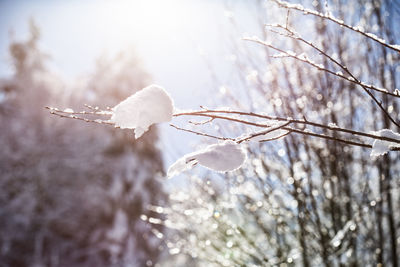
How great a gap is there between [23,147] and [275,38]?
45.4 feet

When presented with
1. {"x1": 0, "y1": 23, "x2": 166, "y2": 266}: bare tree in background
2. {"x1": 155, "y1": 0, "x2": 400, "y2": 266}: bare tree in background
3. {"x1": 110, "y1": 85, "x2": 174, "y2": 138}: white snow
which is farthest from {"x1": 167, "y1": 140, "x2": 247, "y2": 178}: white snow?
{"x1": 0, "y1": 23, "x2": 166, "y2": 266}: bare tree in background

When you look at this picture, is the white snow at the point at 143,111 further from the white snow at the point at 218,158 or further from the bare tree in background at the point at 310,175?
the bare tree in background at the point at 310,175

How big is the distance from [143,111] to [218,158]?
0.25m

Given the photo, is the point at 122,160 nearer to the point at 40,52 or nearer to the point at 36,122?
the point at 36,122

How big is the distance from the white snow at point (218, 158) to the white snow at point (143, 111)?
0.13m

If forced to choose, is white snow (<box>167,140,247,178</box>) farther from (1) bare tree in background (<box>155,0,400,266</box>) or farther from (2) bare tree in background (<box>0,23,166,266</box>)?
(2) bare tree in background (<box>0,23,166,266</box>)

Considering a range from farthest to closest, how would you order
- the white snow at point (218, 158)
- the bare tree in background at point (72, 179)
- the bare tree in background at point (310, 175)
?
the bare tree in background at point (72, 179), the bare tree in background at point (310, 175), the white snow at point (218, 158)

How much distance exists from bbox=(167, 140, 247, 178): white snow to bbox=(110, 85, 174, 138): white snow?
0.13m

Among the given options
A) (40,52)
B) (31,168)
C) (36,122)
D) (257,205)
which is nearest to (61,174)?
(31,168)

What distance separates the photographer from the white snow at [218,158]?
0.81 meters

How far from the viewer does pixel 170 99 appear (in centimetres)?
89

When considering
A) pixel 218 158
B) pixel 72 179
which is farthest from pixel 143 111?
pixel 72 179

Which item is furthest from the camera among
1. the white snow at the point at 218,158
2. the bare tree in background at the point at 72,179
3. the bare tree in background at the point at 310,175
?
the bare tree in background at the point at 72,179

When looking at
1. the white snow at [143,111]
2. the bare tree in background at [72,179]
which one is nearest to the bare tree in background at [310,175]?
the white snow at [143,111]
